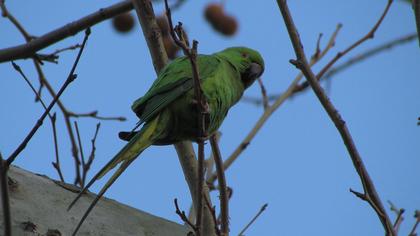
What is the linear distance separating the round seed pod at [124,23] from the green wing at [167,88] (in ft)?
6.92

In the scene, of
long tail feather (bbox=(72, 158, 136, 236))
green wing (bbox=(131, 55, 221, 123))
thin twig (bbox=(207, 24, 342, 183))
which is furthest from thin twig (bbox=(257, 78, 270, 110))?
long tail feather (bbox=(72, 158, 136, 236))

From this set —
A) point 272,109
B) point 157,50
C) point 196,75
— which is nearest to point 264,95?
point 272,109

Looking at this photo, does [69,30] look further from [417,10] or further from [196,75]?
[417,10]

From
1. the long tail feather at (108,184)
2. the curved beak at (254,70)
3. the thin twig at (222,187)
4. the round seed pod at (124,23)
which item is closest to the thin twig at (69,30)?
the curved beak at (254,70)

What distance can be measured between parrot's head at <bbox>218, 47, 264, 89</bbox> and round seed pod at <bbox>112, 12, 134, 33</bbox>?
1595 mm

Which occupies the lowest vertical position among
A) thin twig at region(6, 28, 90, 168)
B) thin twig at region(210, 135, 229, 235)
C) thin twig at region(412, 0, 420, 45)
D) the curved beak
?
thin twig at region(6, 28, 90, 168)

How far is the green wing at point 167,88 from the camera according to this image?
10.5 feet

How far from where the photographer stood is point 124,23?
5457 mm

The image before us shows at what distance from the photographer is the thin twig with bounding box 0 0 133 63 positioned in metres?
3.46

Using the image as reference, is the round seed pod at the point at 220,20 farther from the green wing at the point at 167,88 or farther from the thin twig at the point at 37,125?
the thin twig at the point at 37,125

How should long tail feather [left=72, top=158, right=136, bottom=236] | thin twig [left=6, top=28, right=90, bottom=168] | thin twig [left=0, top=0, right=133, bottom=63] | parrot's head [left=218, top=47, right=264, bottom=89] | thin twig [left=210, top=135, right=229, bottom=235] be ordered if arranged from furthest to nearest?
parrot's head [left=218, top=47, right=264, bottom=89] → thin twig [left=0, top=0, right=133, bottom=63] → thin twig [left=210, top=135, right=229, bottom=235] → long tail feather [left=72, top=158, right=136, bottom=236] → thin twig [left=6, top=28, right=90, bottom=168]

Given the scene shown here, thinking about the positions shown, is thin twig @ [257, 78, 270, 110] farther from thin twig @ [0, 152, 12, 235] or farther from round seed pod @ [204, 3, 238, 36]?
thin twig @ [0, 152, 12, 235]

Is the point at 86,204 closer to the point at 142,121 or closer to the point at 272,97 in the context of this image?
the point at 142,121

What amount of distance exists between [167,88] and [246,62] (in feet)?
3.05
